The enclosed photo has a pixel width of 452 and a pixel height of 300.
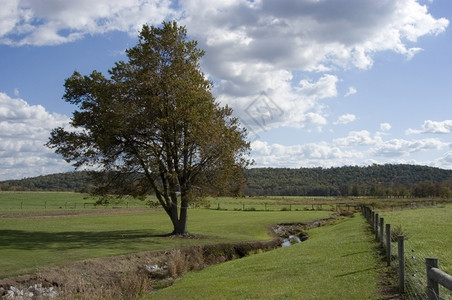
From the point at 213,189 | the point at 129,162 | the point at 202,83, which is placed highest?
the point at 202,83

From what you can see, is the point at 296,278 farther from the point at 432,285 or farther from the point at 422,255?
the point at 432,285

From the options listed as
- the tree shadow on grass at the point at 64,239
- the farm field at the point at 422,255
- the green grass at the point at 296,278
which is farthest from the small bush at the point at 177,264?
the farm field at the point at 422,255

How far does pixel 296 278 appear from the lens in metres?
15.2

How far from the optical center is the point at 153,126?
1209 inches

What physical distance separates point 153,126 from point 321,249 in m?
15.1

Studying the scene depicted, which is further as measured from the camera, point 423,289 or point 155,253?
point 155,253

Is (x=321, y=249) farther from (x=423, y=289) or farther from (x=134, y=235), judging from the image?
(x=134, y=235)

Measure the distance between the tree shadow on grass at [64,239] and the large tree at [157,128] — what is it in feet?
11.1

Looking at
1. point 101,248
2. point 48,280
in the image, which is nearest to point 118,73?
point 101,248

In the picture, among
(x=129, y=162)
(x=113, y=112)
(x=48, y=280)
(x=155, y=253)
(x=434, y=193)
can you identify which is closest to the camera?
(x=48, y=280)

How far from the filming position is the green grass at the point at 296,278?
12.7m

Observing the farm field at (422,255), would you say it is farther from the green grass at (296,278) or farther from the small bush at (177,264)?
the small bush at (177,264)

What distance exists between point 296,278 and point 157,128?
1850 cm

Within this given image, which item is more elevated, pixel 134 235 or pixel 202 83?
pixel 202 83
